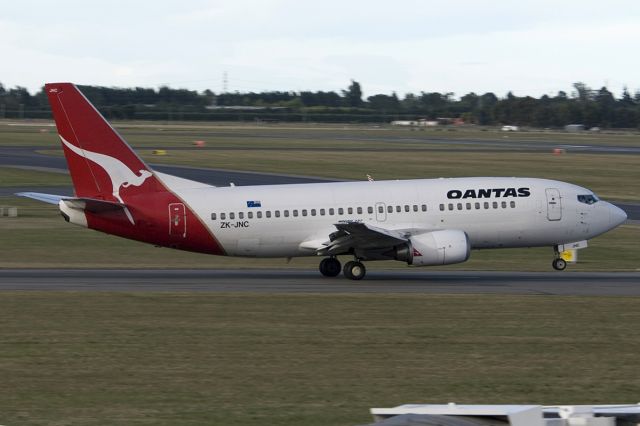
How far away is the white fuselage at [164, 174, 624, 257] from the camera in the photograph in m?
37.5

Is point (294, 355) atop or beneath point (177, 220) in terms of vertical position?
beneath

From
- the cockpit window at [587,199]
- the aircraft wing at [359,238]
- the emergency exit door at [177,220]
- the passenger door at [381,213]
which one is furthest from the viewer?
the cockpit window at [587,199]

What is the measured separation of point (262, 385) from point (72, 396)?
347 centimetres

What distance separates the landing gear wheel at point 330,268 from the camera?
38.8 meters

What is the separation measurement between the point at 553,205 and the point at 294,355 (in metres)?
18.4

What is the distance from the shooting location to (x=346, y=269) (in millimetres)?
37781

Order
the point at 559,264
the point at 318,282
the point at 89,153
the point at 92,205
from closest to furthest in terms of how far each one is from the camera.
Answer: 1. the point at 92,205
2. the point at 89,153
3. the point at 318,282
4. the point at 559,264

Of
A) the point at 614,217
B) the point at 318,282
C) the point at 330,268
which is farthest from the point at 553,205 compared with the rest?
the point at 318,282

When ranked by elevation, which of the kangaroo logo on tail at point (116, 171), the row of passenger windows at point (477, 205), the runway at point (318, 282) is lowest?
the runway at point (318, 282)

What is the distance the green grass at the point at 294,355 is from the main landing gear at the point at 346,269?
4788 mm

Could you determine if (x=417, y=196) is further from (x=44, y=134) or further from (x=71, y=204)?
(x=44, y=134)

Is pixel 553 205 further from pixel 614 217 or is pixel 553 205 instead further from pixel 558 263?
pixel 614 217

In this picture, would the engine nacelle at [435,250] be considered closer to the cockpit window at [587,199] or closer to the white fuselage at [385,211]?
the white fuselage at [385,211]

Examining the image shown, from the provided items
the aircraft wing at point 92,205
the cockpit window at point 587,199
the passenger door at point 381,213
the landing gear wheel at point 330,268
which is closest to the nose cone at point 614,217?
the cockpit window at point 587,199
